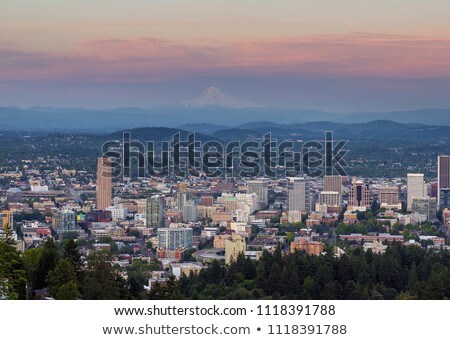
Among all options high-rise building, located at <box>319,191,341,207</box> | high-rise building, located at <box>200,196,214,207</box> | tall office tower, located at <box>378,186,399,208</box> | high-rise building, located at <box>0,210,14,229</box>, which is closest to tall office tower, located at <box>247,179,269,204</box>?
high-rise building, located at <box>200,196,214,207</box>

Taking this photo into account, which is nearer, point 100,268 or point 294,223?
point 100,268

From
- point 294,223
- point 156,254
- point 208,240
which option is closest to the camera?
point 156,254

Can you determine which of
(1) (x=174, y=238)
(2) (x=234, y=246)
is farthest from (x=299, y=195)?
(2) (x=234, y=246)

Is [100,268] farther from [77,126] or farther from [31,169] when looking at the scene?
[31,169]

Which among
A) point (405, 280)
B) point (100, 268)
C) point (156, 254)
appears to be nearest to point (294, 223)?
point (156, 254)

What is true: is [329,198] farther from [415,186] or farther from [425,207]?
[415,186]

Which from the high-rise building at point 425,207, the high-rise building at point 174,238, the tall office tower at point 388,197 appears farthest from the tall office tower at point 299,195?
the high-rise building at point 174,238

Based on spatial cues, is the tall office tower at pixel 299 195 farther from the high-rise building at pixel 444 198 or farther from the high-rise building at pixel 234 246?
the high-rise building at pixel 234 246
